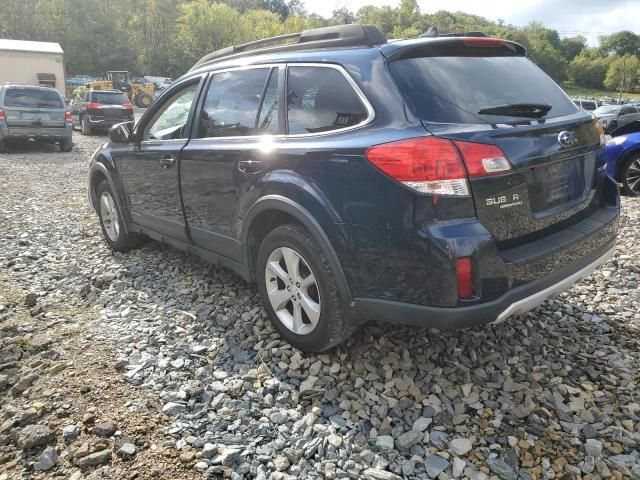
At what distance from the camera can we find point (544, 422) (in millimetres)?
2529

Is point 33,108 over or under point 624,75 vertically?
under

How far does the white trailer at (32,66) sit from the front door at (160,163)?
26.6 m

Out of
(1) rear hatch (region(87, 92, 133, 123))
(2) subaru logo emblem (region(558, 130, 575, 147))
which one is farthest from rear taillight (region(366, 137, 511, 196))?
(1) rear hatch (region(87, 92, 133, 123))

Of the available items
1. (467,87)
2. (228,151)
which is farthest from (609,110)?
(228,151)

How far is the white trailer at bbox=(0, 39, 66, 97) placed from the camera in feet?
88.3

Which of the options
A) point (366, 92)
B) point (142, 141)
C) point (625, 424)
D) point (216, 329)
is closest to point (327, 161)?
point (366, 92)

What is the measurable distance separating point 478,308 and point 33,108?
13964 millimetres

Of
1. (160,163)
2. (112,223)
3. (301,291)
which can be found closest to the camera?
(301,291)

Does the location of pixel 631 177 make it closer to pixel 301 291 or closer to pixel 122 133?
pixel 301 291

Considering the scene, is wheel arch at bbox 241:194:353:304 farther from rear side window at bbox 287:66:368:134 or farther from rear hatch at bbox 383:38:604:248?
rear hatch at bbox 383:38:604:248

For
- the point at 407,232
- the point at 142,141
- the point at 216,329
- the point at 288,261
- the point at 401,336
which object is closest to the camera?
the point at 407,232

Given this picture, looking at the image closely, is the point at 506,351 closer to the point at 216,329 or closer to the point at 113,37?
the point at 216,329

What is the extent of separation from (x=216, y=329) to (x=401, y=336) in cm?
125

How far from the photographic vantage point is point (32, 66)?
27344 millimetres
